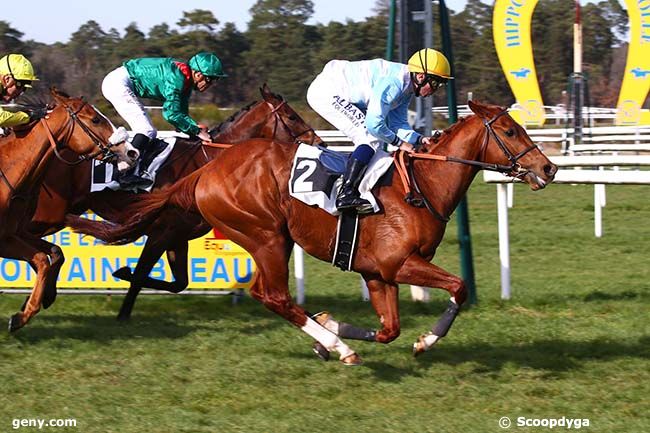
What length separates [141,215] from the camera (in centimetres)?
630

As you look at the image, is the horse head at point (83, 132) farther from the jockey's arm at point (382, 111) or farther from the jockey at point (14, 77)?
the jockey's arm at point (382, 111)

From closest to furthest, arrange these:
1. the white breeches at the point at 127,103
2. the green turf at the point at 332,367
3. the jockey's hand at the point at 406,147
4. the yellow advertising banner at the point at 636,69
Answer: the green turf at the point at 332,367
the jockey's hand at the point at 406,147
the white breeches at the point at 127,103
the yellow advertising banner at the point at 636,69

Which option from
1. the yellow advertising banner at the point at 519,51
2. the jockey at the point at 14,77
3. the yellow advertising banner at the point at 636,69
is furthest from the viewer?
the yellow advertising banner at the point at 519,51

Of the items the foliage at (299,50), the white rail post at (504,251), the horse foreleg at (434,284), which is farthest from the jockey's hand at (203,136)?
the foliage at (299,50)

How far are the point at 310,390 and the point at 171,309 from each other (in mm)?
2461

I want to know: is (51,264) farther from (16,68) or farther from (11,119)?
(16,68)

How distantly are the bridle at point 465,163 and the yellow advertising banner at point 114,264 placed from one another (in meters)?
2.06

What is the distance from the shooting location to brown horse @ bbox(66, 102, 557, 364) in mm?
5668

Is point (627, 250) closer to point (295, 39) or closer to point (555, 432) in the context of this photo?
point (555, 432)

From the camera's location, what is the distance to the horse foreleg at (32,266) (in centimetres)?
618

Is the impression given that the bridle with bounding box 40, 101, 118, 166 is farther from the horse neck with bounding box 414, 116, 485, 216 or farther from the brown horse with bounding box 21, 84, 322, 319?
the horse neck with bounding box 414, 116, 485, 216

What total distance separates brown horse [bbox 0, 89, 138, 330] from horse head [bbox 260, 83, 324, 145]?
1.59 m

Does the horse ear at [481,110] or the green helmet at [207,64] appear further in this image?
the green helmet at [207,64]

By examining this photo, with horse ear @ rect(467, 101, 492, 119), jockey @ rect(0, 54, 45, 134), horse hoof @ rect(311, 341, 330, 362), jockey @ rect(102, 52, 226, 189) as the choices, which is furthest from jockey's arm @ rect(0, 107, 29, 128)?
horse ear @ rect(467, 101, 492, 119)
